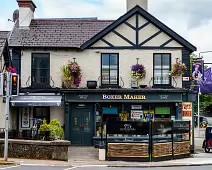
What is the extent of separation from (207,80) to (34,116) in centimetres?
1292

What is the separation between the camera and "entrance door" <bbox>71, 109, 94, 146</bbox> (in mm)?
24891

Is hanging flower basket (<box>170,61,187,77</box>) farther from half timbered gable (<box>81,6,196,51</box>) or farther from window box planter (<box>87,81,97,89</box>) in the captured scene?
window box planter (<box>87,81,97,89</box>)

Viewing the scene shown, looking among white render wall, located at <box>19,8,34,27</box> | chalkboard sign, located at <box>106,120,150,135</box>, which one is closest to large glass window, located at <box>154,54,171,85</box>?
chalkboard sign, located at <box>106,120,150,135</box>

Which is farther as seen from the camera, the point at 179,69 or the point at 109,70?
the point at 109,70

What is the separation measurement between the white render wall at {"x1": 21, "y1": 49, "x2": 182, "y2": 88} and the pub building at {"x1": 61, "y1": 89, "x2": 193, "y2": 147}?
106 cm

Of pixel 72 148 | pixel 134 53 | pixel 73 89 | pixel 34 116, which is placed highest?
pixel 134 53

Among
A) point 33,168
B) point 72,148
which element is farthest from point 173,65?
point 33,168

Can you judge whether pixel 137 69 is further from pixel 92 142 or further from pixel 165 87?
pixel 92 142

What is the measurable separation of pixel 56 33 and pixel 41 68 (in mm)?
2453

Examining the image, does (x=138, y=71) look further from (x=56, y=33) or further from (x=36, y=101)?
(x=36, y=101)

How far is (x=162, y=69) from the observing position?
2528 centimetres

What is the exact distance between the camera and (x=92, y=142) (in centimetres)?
2492

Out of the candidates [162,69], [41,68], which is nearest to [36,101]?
[41,68]

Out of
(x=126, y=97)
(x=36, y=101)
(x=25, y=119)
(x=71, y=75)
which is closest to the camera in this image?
(x=36, y=101)
